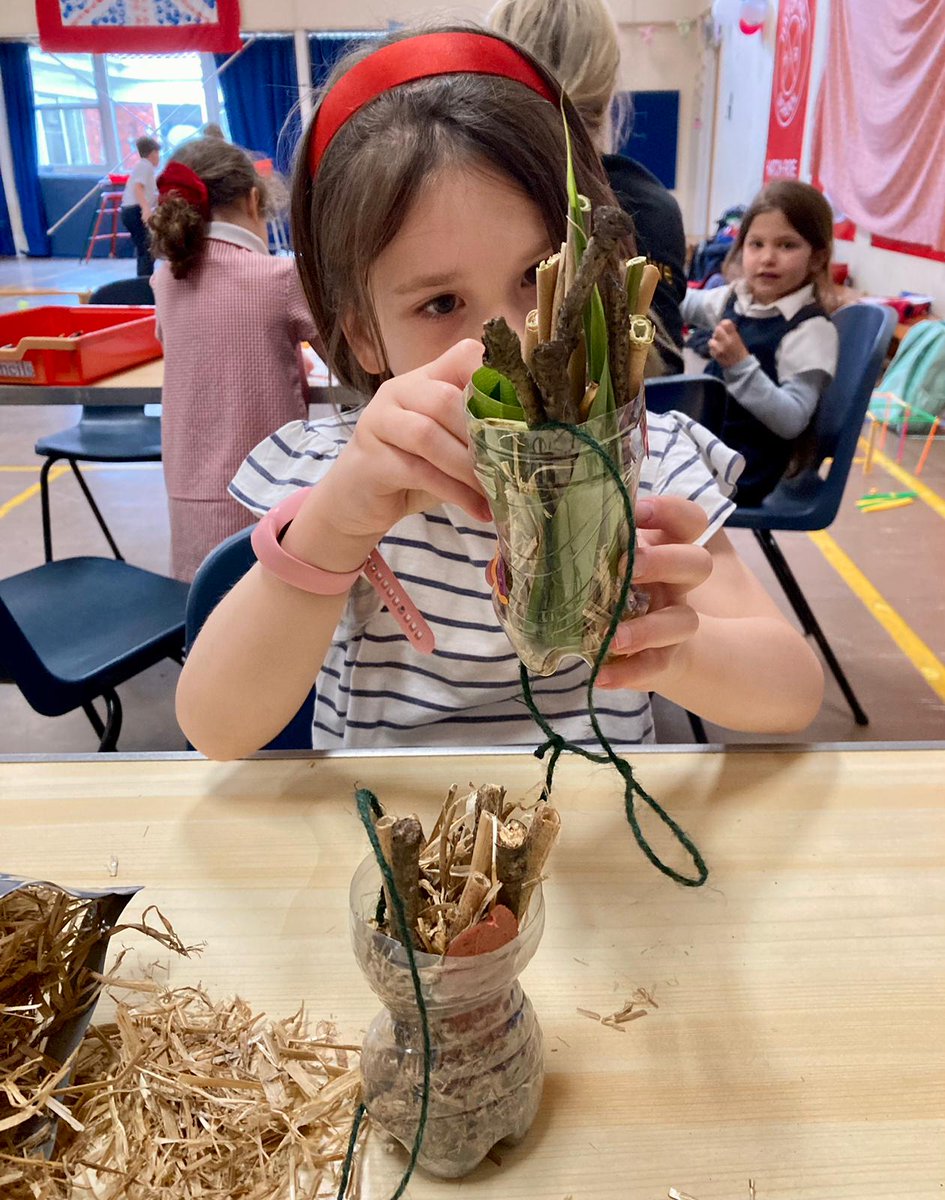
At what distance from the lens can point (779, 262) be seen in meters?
2.56

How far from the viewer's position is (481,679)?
100 cm

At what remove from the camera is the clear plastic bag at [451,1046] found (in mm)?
462

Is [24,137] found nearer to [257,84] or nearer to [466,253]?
[257,84]

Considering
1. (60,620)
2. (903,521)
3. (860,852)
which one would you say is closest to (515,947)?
(860,852)

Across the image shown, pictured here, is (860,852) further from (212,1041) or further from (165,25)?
(165,25)

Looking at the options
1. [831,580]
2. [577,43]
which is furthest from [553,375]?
[831,580]

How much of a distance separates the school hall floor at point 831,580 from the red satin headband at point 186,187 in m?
1.13

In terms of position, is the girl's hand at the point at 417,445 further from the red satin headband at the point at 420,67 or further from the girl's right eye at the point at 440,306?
the red satin headband at the point at 420,67

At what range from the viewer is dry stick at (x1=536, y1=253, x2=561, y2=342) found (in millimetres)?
415

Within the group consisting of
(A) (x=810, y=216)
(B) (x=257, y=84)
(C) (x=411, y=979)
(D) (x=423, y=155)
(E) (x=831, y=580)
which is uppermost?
(B) (x=257, y=84)

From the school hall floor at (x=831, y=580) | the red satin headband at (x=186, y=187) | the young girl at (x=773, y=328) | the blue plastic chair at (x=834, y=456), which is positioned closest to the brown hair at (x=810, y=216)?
the young girl at (x=773, y=328)

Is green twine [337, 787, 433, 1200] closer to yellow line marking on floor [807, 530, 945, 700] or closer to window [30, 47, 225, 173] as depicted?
yellow line marking on floor [807, 530, 945, 700]

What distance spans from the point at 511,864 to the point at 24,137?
41.1ft

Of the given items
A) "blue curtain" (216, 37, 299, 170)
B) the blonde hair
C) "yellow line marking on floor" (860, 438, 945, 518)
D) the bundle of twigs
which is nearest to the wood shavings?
the bundle of twigs
